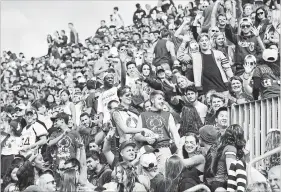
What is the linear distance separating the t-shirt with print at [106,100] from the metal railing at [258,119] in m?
2.84

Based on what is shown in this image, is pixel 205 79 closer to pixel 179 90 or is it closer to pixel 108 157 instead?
pixel 179 90

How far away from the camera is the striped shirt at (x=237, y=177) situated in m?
10.6

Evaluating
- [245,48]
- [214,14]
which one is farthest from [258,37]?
[214,14]

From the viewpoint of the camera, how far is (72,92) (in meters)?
21.8

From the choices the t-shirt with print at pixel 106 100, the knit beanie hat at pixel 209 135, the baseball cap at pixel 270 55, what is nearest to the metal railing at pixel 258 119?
the knit beanie hat at pixel 209 135

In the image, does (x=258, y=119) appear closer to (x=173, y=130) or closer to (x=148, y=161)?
(x=173, y=130)

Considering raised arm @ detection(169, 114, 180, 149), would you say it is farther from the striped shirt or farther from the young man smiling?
the striped shirt

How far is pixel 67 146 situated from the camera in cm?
1434

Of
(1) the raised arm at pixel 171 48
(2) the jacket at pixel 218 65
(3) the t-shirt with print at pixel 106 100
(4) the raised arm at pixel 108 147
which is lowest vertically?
(4) the raised arm at pixel 108 147

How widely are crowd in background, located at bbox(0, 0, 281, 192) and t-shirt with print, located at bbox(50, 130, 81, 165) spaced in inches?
0.8

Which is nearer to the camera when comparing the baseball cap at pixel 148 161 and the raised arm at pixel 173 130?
the baseball cap at pixel 148 161

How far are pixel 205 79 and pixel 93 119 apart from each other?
207 centimetres

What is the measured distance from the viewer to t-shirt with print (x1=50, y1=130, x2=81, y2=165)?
46.5ft

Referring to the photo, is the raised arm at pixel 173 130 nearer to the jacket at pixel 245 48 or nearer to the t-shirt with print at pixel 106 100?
the t-shirt with print at pixel 106 100
